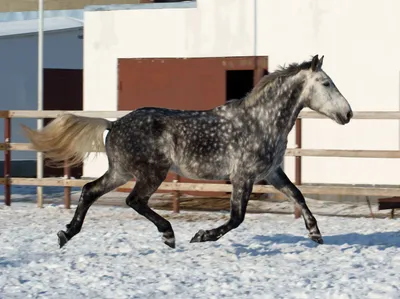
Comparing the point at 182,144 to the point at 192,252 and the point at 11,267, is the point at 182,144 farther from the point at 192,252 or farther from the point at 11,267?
the point at 11,267

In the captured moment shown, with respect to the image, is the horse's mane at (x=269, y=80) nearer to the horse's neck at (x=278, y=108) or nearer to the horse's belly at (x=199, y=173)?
the horse's neck at (x=278, y=108)

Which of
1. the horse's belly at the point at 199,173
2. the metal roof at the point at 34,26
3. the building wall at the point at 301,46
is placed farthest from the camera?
the metal roof at the point at 34,26

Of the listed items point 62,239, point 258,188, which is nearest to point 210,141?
point 62,239

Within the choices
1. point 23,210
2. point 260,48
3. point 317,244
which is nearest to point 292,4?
point 260,48

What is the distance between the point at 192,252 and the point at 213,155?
0.93 meters

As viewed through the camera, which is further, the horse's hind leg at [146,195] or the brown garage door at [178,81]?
the brown garage door at [178,81]

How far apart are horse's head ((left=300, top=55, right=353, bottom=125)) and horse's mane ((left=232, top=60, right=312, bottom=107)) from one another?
0.08 m

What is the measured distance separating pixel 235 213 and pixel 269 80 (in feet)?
4.68

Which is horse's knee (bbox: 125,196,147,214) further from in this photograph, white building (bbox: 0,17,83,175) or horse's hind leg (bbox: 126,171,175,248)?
white building (bbox: 0,17,83,175)

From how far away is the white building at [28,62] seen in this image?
→ 19516 millimetres

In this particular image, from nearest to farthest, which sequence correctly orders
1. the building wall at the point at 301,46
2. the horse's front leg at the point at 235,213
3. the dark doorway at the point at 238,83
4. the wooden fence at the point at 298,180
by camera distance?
the horse's front leg at the point at 235,213 → the wooden fence at the point at 298,180 → the building wall at the point at 301,46 → the dark doorway at the point at 238,83

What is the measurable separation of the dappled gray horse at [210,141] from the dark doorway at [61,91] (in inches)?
422

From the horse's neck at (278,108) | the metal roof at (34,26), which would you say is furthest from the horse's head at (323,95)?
the metal roof at (34,26)

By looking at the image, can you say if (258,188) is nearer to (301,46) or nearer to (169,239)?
(301,46)
